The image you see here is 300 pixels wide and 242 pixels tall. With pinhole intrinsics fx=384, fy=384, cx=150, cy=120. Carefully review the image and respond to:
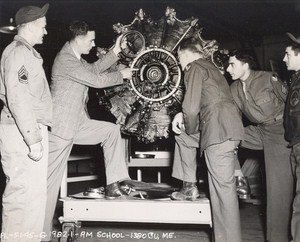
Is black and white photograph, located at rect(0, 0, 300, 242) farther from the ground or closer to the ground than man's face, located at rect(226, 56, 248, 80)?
A: closer to the ground

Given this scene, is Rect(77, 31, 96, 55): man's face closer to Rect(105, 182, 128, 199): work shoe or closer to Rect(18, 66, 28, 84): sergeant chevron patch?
Rect(18, 66, 28, 84): sergeant chevron patch

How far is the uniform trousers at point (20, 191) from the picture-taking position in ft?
8.40

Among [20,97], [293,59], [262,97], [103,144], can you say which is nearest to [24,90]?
[20,97]

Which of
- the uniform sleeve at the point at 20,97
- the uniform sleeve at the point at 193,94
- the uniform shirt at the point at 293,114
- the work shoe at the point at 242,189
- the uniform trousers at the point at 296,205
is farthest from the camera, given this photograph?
the work shoe at the point at 242,189

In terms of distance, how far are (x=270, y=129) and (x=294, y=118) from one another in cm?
37

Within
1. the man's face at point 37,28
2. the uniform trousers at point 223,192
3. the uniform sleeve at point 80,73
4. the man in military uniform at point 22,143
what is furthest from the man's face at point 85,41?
the uniform trousers at point 223,192

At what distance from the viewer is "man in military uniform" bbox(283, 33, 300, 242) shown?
110 inches

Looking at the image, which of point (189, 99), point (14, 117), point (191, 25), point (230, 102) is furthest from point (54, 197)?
point (191, 25)

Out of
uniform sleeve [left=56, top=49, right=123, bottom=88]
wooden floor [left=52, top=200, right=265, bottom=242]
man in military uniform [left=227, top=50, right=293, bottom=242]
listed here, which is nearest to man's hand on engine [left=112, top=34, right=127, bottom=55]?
uniform sleeve [left=56, top=49, right=123, bottom=88]

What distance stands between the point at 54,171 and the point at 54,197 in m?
0.22

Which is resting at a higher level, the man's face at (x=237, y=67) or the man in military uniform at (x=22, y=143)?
the man's face at (x=237, y=67)

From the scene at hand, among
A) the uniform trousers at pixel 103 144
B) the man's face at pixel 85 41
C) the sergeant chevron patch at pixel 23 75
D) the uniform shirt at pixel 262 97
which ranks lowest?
the uniform trousers at pixel 103 144

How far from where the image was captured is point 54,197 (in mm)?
3223

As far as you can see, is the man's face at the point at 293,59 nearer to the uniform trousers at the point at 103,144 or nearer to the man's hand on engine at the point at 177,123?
the man's hand on engine at the point at 177,123
